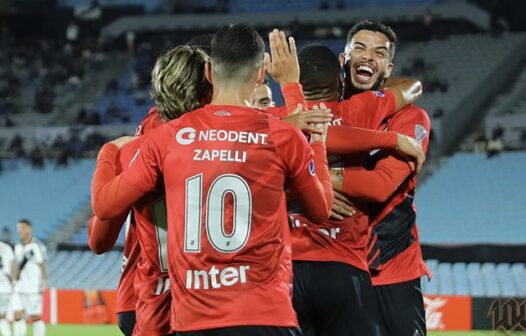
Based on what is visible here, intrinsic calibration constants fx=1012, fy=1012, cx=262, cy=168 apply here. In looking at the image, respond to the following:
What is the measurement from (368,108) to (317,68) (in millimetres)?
325

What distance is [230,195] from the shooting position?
3795 millimetres

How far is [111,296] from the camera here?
1753cm

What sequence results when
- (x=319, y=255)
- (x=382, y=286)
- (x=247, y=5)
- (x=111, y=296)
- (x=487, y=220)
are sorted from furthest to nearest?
(x=247, y=5)
(x=487, y=220)
(x=111, y=296)
(x=382, y=286)
(x=319, y=255)

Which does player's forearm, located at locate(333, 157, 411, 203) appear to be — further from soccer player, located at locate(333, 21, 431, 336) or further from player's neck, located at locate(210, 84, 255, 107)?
player's neck, located at locate(210, 84, 255, 107)

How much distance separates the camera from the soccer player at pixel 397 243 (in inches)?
202

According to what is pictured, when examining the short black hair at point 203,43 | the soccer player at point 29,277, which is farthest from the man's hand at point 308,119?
the soccer player at point 29,277

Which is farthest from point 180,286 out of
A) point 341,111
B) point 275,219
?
point 341,111

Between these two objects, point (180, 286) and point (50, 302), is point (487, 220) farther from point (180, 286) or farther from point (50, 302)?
point (180, 286)

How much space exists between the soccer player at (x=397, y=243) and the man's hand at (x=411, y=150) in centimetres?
11

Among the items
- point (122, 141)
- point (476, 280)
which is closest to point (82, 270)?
point (476, 280)

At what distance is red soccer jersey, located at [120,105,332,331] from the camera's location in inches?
149

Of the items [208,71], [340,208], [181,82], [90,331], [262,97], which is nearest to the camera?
[208,71]

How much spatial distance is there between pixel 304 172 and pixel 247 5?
32.4 m

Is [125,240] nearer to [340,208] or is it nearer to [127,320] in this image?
[127,320]
